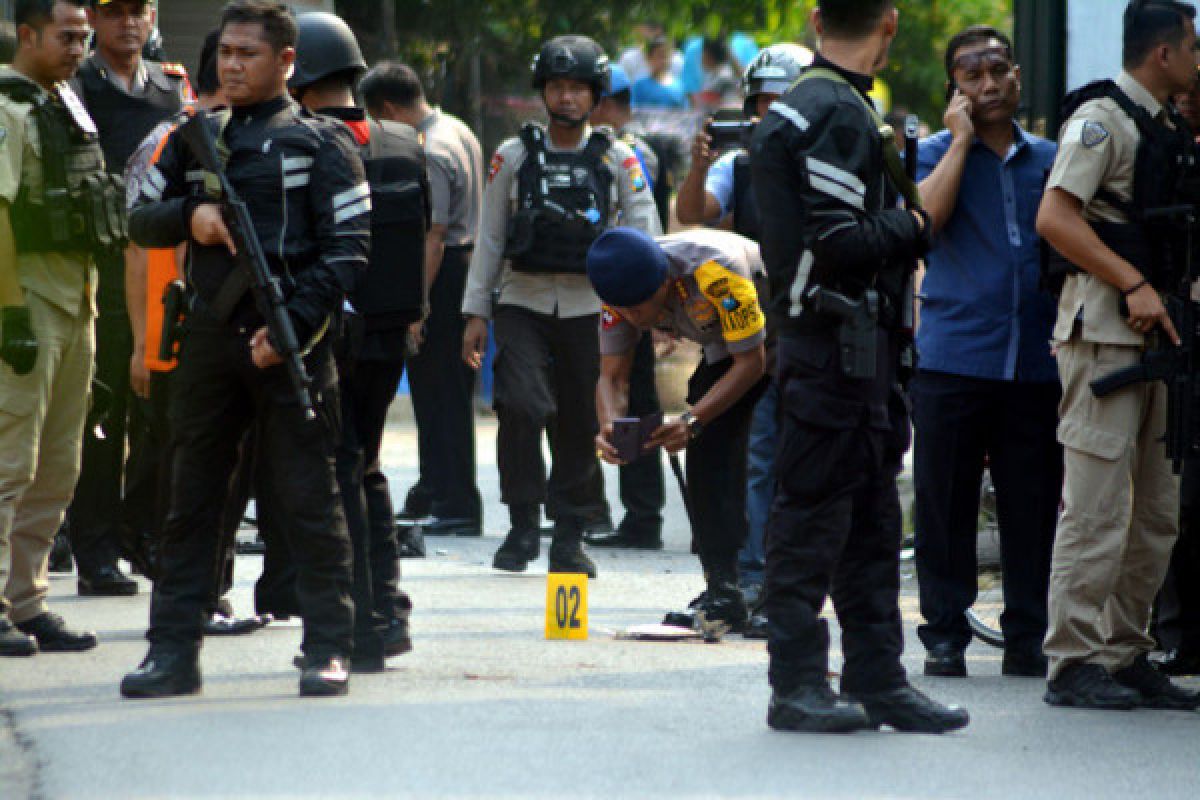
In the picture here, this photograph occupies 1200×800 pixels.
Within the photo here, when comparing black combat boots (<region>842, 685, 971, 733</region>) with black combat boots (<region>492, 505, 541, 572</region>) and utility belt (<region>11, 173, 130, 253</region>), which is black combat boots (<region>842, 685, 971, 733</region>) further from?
black combat boots (<region>492, 505, 541, 572</region>)

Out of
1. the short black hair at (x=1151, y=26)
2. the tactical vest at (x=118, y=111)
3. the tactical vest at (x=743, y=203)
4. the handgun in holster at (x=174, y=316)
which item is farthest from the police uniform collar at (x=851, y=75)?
the tactical vest at (x=118, y=111)

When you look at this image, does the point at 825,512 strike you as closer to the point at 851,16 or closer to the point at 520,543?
the point at 851,16

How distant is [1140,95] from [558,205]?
335 cm

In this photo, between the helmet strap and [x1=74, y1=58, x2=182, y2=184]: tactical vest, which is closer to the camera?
[x1=74, y1=58, x2=182, y2=184]: tactical vest

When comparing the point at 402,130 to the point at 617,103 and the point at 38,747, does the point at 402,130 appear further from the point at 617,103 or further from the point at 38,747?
the point at 617,103

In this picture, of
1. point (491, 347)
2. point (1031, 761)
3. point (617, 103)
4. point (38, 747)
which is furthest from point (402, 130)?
point (491, 347)

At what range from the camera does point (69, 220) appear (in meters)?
7.36

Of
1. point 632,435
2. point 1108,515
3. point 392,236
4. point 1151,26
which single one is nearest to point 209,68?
point 392,236

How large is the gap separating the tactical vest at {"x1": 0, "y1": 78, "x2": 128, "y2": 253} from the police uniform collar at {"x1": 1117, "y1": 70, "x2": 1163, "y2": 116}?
3.21 meters

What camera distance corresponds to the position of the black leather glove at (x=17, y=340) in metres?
7.21

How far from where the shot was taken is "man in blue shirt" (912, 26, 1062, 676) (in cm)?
734

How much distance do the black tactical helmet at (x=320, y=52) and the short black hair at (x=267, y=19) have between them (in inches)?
17.4

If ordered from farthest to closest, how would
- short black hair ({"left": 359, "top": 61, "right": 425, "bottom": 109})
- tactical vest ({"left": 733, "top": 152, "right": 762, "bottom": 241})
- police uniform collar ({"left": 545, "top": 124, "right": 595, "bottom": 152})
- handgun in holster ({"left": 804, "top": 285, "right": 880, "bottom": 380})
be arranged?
1. short black hair ({"left": 359, "top": 61, "right": 425, "bottom": 109})
2. police uniform collar ({"left": 545, "top": 124, "right": 595, "bottom": 152})
3. tactical vest ({"left": 733, "top": 152, "right": 762, "bottom": 241})
4. handgun in holster ({"left": 804, "top": 285, "right": 880, "bottom": 380})

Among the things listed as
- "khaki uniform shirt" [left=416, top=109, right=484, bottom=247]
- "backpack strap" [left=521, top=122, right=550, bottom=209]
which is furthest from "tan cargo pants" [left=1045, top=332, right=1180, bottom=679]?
"khaki uniform shirt" [left=416, top=109, right=484, bottom=247]
